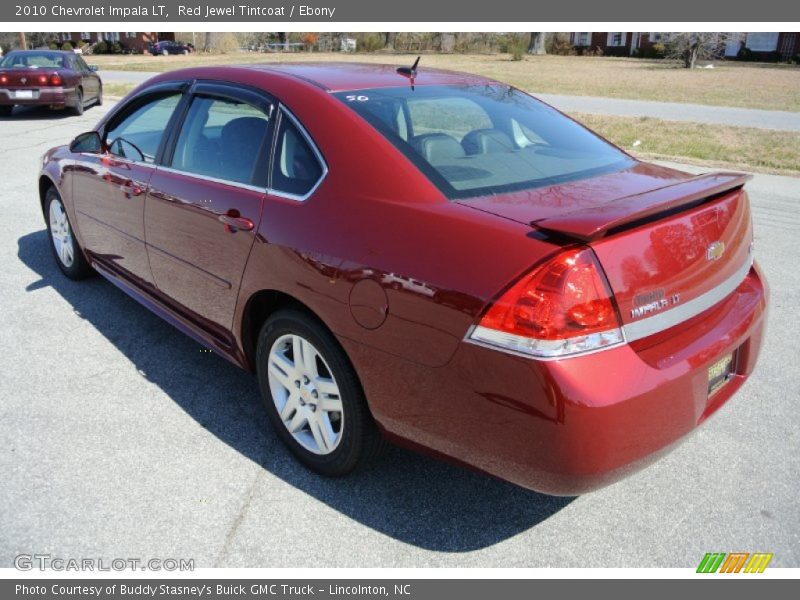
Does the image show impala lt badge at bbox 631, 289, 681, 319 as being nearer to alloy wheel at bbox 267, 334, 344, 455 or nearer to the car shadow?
the car shadow

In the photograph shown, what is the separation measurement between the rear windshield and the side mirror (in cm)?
216

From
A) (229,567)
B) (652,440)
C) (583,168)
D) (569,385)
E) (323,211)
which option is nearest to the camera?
(569,385)

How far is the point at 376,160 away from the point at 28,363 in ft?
8.64

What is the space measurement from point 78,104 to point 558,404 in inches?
641

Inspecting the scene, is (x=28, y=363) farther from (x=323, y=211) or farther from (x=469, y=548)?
(x=469, y=548)

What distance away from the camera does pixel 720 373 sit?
8.63 feet

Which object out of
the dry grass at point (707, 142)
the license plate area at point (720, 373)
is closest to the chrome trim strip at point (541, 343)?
the license plate area at point (720, 373)

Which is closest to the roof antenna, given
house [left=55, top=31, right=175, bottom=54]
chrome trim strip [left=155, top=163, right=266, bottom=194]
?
chrome trim strip [left=155, top=163, right=266, bottom=194]

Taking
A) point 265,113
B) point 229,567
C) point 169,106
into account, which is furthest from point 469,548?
point 169,106

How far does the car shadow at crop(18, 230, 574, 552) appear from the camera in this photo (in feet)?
8.97

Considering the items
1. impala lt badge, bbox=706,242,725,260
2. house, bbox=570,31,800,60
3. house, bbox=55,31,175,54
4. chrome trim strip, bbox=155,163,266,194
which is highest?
house, bbox=570,31,800,60

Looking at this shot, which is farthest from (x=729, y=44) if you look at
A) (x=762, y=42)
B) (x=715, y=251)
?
(x=715, y=251)

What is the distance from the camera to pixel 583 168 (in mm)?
2992

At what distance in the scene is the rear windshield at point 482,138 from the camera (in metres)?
2.73
